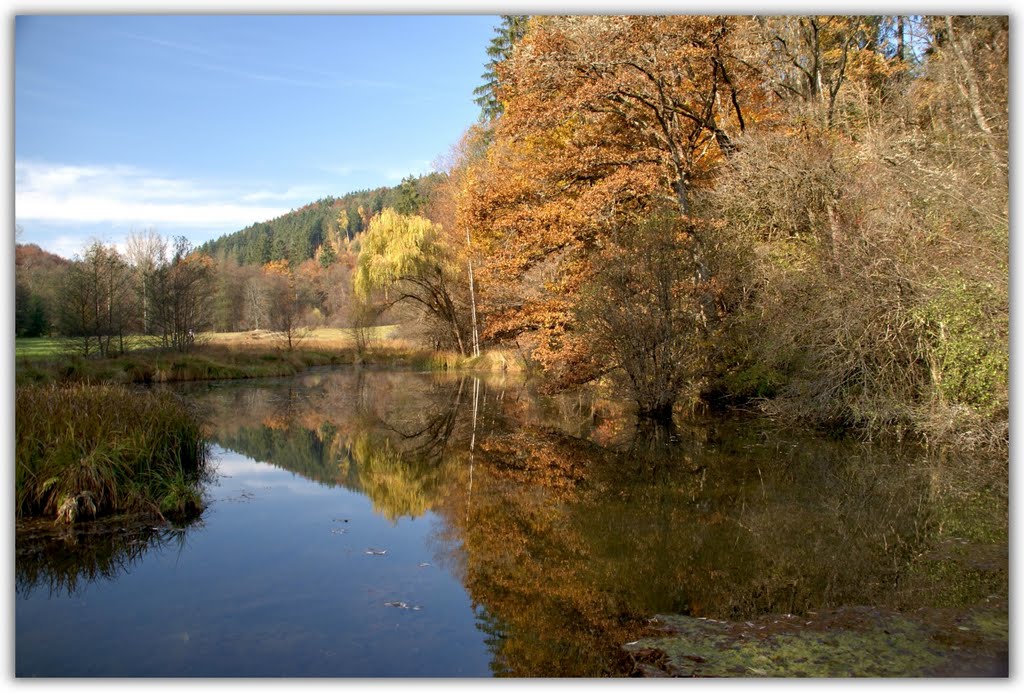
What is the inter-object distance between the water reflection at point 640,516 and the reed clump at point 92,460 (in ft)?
6.60

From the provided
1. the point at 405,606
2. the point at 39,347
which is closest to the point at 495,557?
the point at 405,606

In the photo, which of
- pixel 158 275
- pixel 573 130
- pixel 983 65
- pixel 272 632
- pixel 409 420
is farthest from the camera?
pixel 158 275

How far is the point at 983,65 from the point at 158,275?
23.8 metres

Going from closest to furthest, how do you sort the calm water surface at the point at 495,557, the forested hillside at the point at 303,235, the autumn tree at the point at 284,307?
the calm water surface at the point at 495,557 < the autumn tree at the point at 284,307 < the forested hillside at the point at 303,235

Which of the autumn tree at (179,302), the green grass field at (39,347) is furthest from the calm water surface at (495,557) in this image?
the autumn tree at (179,302)

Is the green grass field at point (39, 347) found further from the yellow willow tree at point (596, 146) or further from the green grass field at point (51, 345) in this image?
the yellow willow tree at point (596, 146)

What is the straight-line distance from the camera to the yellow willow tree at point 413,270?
2891 centimetres

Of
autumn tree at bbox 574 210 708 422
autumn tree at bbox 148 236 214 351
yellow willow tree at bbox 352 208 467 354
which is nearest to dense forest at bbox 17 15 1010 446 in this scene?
autumn tree at bbox 574 210 708 422

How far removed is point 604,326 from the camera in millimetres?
13242

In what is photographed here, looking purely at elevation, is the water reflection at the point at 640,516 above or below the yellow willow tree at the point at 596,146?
below

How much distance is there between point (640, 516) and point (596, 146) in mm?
10717

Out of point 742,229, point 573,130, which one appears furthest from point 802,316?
point 573,130

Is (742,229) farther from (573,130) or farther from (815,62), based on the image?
(573,130)

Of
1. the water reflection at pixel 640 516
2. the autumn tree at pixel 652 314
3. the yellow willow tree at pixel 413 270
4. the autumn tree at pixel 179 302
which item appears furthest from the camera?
the yellow willow tree at pixel 413 270
